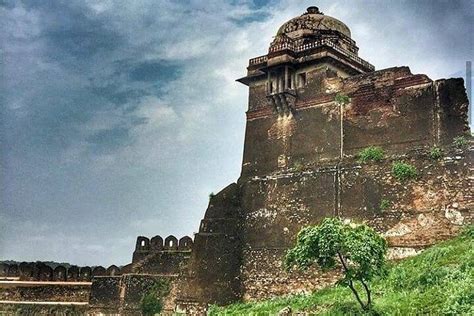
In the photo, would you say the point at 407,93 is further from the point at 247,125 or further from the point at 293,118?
the point at 247,125

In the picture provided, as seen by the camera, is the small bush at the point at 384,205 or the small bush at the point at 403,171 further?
the small bush at the point at 384,205

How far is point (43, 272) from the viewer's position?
76.5 feet

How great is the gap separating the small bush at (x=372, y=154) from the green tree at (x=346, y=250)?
6059 millimetres

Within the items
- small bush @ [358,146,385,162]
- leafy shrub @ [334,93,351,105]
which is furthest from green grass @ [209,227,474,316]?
leafy shrub @ [334,93,351,105]

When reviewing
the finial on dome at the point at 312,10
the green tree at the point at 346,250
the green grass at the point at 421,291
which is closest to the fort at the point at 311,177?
the finial on dome at the point at 312,10

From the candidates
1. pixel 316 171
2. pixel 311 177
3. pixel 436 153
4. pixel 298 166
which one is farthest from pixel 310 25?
pixel 436 153

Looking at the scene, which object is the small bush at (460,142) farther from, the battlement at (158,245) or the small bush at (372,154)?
the battlement at (158,245)

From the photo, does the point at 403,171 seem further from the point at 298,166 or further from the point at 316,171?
the point at 298,166

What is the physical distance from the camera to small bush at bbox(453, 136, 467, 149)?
55.4ft

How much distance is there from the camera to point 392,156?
18266mm

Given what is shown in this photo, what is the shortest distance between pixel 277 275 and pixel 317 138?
4.59m

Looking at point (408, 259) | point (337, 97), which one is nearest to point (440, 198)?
point (408, 259)

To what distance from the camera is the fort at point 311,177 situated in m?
17.3

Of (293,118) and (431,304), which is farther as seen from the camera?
(293,118)
